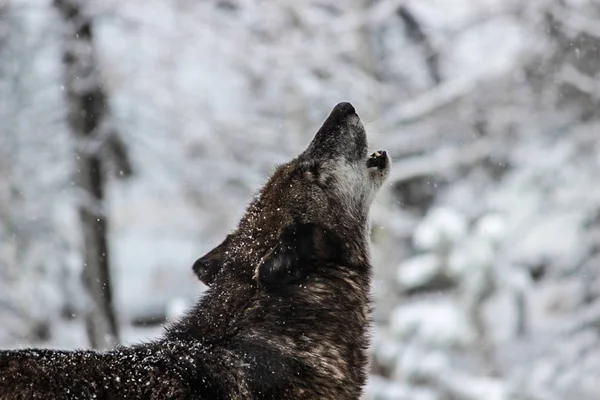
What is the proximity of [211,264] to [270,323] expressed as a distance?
1.93 ft

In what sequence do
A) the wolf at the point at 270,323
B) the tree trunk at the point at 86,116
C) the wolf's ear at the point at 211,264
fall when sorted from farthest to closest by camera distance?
the tree trunk at the point at 86,116, the wolf's ear at the point at 211,264, the wolf at the point at 270,323

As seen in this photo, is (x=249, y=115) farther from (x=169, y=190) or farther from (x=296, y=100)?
(x=169, y=190)

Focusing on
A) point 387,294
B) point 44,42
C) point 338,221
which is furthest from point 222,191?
point 338,221

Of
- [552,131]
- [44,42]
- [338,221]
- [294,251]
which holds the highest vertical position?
[552,131]

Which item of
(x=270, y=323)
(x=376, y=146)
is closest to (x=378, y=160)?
(x=270, y=323)

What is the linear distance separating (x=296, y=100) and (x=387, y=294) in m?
4.33

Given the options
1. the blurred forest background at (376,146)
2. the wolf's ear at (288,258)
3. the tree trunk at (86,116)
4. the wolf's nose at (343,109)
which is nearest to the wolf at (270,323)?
the wolf's ear at (288,258)

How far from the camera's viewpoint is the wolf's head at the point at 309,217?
166 inches

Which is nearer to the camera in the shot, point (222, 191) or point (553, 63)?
point (553, 63)

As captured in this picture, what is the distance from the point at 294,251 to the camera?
4.21 m

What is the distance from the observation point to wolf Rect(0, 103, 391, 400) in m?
3.47

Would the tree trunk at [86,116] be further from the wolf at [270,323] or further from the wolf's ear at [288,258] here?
the wolf's ear at [288,258]

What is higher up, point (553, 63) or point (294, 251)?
point (553, 63)

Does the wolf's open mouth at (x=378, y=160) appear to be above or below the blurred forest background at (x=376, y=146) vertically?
below
